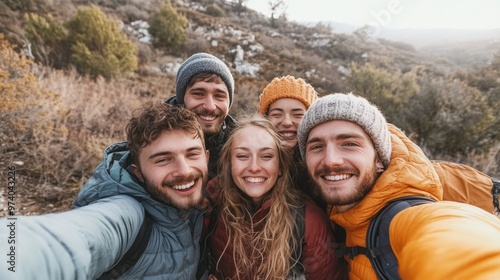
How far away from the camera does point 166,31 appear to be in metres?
17.3

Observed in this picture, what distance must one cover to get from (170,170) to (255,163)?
2.33 feet

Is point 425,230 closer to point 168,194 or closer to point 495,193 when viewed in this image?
point 495,193

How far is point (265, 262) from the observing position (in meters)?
1.99

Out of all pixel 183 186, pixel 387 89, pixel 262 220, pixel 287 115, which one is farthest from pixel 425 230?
pixel 387 89

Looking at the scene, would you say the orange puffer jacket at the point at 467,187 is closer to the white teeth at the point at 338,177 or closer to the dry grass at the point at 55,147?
the white teeth at the point at 338,177

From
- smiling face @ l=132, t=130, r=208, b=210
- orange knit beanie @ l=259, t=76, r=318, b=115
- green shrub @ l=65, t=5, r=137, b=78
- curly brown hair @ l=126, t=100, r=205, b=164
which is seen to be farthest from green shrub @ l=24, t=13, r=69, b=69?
smiling face @ l=132, t=130, r=208, b=210

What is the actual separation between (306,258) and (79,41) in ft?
42.7

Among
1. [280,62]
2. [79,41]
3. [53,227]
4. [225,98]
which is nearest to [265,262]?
[53,227]

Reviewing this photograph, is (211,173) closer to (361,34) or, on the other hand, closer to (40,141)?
(40,141)

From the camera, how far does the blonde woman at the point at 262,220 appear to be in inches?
73.4

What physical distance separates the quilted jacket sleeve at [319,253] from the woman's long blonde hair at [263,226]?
0.12 metres

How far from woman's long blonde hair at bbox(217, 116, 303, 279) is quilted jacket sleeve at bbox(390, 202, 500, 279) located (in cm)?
98

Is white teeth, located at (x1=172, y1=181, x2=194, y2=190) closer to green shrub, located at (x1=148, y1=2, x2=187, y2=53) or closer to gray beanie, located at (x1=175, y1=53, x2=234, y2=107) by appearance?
gray beanie, located at (x1=175, y1=53, x2=234, y2=107)

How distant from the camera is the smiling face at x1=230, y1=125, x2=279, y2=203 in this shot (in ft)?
6.93
